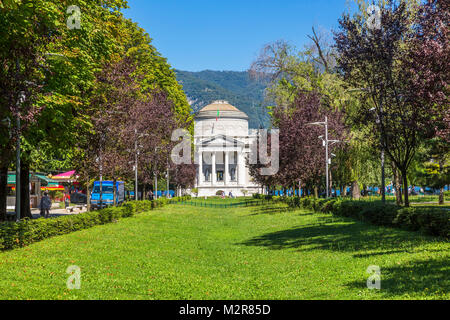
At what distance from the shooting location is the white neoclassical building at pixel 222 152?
364 feet

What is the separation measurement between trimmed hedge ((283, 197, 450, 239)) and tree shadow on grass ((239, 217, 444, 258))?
1.59 ft

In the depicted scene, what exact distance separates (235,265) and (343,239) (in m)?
5.06

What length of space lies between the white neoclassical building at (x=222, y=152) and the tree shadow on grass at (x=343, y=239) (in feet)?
257

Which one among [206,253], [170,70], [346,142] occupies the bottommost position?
[206,253]

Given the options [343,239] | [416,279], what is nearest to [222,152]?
[343,239]

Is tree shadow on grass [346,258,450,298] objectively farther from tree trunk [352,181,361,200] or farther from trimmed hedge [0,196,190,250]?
tree trunk [352,181,361,200]

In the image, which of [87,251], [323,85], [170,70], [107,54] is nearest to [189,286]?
[87,251]

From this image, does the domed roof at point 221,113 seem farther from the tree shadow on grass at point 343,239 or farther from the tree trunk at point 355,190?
the tree shadow on grass at point 343,239

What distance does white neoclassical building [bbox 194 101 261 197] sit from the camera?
111 metres

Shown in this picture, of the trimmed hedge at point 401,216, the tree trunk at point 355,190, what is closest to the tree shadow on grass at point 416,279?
the trimmed hedge at point 401,216

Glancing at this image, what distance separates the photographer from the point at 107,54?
84.3 feet

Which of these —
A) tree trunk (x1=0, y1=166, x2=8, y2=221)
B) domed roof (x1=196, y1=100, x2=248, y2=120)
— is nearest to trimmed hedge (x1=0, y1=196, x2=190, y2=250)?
tree trunk (x1=0, y1=166, x2=8, y2=221)
